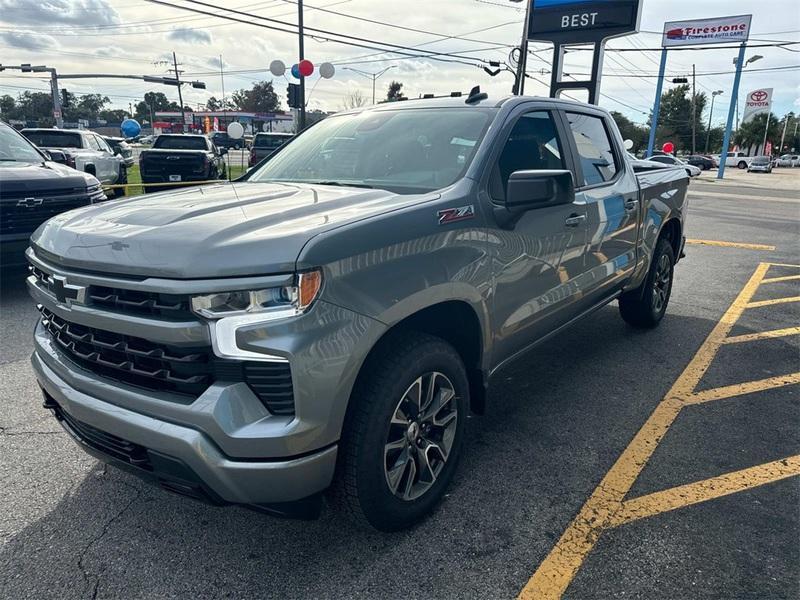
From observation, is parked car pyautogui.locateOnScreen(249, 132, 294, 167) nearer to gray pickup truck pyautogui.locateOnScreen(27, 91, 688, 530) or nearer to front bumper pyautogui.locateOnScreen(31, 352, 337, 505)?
gray pickup truck pyautogui.locateOnScreen(27, 91, 688, 530)

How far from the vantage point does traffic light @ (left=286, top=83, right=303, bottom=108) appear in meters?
17.1

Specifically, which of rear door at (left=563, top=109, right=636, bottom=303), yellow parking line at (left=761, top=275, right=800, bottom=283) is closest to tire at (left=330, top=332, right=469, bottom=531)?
rear door at (left=563, top=109, right=636, bottom=303)

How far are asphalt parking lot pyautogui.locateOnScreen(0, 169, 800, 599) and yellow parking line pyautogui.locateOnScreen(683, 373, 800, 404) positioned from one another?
0.06ft

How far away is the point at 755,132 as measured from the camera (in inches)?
3794

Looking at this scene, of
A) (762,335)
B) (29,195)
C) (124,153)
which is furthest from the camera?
(124,153)

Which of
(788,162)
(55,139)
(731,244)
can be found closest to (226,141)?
(55,139)

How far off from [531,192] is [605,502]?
1.52 m

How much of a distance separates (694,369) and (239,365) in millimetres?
3870

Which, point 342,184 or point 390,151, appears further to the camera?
point 390,151

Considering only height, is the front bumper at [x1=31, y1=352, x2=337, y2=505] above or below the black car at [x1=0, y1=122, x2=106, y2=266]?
below

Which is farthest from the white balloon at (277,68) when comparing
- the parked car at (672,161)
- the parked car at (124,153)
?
the parked car at (672,161)

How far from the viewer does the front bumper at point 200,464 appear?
Answer: 1.92 metres

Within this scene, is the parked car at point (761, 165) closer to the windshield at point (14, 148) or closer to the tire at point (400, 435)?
the windshield at point (14, 148)

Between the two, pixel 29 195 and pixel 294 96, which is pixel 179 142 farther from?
pixel 29 195
